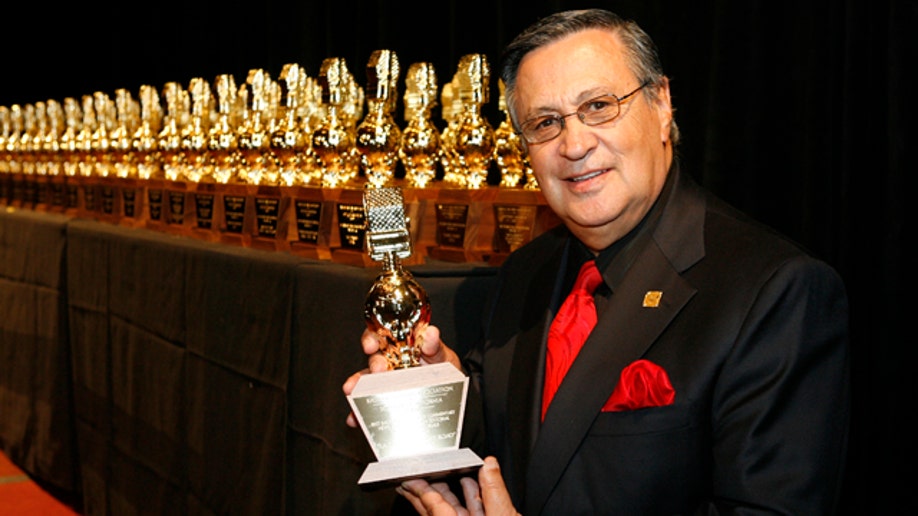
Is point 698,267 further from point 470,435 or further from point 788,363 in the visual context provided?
point 470,435

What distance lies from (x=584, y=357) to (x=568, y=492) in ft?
0.65

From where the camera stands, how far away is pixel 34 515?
4160mm

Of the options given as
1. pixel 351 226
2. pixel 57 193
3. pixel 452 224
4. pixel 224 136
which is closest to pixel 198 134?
pixel 224 136

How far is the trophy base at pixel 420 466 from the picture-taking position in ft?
4.36

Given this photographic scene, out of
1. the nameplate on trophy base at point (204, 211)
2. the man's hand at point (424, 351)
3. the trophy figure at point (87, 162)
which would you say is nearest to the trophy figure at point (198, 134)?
the nameplate on trophy base at point (204, 211)

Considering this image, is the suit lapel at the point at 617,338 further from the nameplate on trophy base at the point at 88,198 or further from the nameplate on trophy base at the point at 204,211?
the nameplate on trophy base at the point at 88,198

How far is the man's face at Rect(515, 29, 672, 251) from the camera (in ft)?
4.81

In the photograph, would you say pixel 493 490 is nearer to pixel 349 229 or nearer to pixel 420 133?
pixel 349 229

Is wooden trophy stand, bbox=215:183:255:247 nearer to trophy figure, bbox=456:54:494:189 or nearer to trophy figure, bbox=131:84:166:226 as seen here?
trophy figure, bbox=456:54:494:189

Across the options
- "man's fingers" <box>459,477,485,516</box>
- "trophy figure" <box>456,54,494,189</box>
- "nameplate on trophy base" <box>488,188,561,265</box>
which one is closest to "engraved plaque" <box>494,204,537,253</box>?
"nameplate on trophy base" <box>488,188,561,265</box>

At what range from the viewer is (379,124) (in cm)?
269

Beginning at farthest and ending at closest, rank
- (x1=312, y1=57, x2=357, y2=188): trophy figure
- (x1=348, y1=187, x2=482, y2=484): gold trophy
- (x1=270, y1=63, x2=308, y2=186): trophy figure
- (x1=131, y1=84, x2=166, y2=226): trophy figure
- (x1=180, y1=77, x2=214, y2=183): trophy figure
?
(x1=131, y1=84, x2=166, y2=226): trophy figure
(x1=180, y1=77, x2=214, y2=183): trophy figure
(x1=270, y1=63, x2=308, y2=186): trophy figure
(x1=312, y1=57, x2=357, y2=188): trophy figure
(x1=348, y1=187, x2=482, y2=484): gold trophy

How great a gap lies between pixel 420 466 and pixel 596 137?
542mm

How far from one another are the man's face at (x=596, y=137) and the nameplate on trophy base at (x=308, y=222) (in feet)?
4.16
